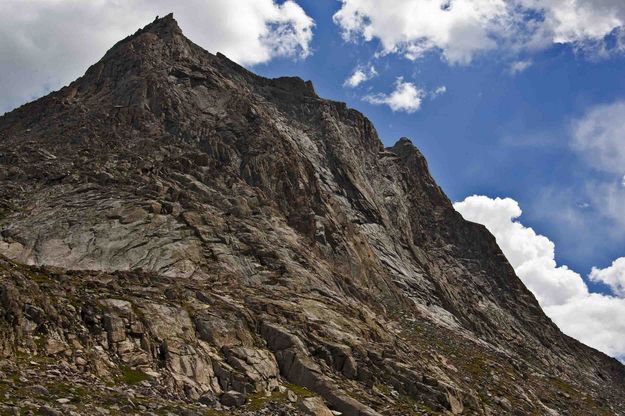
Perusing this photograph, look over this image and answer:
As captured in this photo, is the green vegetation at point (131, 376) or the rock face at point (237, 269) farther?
the rock face at point (237, 269)

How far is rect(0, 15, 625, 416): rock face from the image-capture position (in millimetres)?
36281

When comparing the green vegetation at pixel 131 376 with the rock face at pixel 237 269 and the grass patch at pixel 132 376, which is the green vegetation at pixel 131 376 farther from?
the rock face at pixel 237 269

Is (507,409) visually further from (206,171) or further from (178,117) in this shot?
(178,117)

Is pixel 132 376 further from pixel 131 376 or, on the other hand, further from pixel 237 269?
pixel 237 269

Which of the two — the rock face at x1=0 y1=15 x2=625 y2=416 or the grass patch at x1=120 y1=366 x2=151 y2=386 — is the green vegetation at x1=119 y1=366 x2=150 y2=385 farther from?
the rock face at x1=0 y1=15 x2=625 y2=416

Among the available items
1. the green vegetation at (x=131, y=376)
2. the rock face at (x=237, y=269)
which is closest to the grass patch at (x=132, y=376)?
the green vegetation at (x=131, y=376)

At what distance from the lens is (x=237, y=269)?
2391 inches

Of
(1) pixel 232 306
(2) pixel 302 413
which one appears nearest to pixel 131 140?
(1) pixel 232 306

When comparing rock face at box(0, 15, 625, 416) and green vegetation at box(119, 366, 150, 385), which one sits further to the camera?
rock face at box(0, 15, 625, 416)

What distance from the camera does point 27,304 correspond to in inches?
1377

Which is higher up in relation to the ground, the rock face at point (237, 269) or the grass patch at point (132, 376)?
the rock face at point (237, 269)

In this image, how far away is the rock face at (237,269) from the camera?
3628 centimetres

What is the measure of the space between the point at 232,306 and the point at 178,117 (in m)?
55.5

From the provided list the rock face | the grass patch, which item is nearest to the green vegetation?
the grass patch
